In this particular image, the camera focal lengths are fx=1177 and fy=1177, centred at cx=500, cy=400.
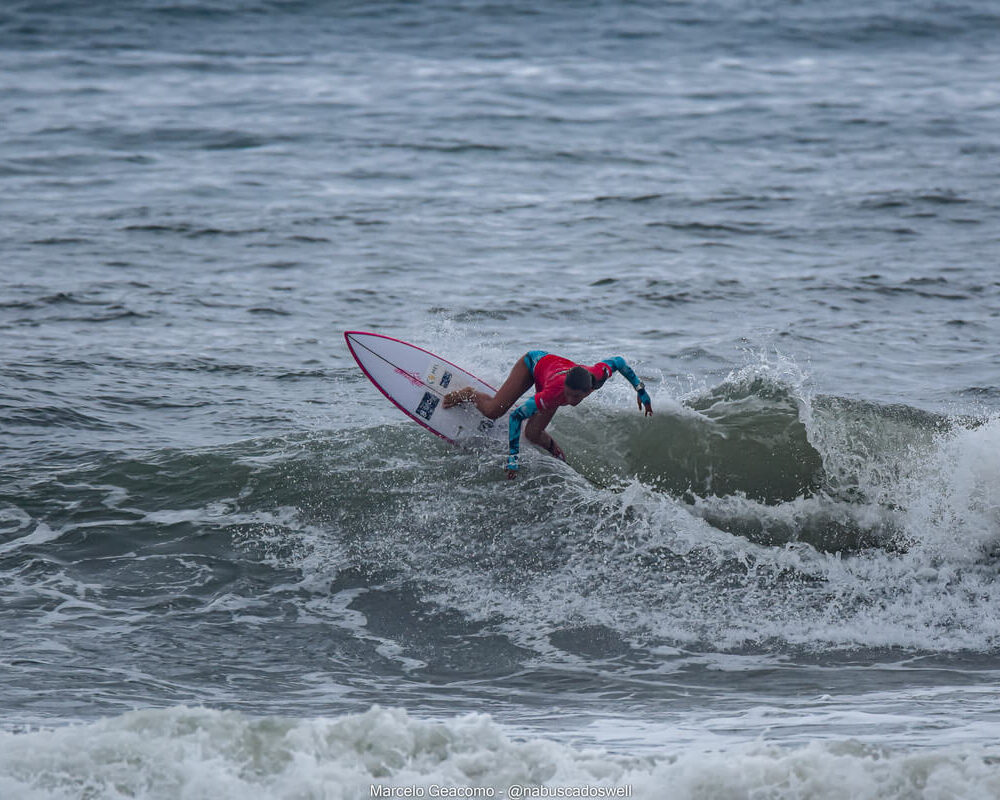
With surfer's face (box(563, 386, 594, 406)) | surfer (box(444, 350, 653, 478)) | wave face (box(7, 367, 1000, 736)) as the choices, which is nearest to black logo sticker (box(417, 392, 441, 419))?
surfer (box(444, 350, 653, 478))

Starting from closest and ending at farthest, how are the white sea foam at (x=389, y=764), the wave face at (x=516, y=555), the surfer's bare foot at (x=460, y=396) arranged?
the white sea foam at (x=389, y=764) < the wave face at (x=516, y=555) < the surfer's bare foot at (x=460, y=396)

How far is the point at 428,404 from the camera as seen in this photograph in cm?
1058

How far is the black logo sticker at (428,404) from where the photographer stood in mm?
10562

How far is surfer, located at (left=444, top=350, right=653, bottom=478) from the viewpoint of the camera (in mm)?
9203

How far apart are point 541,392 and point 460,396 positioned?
3.73ft

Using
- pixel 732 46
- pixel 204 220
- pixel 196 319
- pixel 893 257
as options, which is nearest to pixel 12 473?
pixel 196 319

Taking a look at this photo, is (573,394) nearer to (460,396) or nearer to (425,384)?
(460,396)

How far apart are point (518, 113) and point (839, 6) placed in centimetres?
1667

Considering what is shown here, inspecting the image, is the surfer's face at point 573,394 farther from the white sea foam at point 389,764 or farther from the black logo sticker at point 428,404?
the white sea foam at point 389,764

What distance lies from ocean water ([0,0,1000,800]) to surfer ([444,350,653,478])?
1.23 feet

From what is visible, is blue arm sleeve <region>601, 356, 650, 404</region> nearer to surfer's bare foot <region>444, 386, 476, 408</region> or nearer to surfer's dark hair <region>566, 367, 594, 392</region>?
surfer's dark hair <region>566, 367, 594, 392</region>

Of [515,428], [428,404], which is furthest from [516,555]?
[428,404]

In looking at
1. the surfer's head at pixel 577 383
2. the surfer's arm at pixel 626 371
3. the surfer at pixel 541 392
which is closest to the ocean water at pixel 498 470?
the surfer at pixel 541 392

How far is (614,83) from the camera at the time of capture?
2902cm
